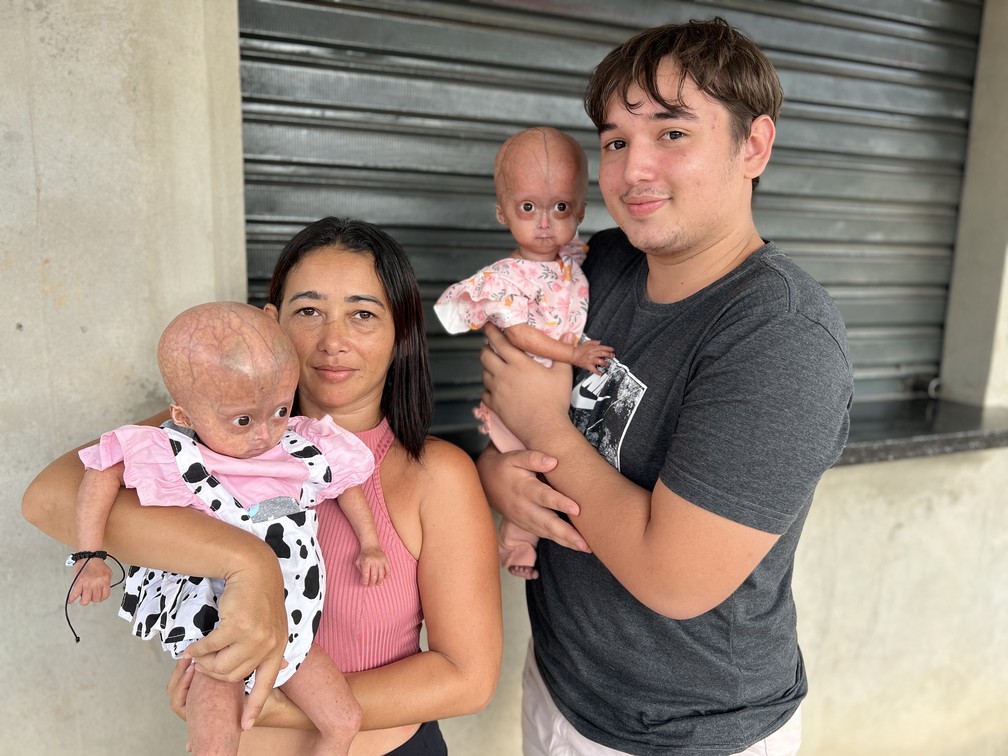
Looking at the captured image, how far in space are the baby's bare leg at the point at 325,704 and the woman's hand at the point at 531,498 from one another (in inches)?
21.9

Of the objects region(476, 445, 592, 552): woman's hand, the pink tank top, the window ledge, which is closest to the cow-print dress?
the pink tank top

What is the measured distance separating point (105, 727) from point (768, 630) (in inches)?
78.5

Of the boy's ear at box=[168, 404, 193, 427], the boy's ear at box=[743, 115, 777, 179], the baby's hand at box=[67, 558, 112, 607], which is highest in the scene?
the boy's ear at box=[743, 115, 777, 179]

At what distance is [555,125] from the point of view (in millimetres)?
3094

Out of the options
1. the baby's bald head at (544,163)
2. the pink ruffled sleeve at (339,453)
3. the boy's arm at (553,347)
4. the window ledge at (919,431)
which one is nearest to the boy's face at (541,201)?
the baby's bald head at (544,163)

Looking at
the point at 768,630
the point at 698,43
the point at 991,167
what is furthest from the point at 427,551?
the point at 991,167

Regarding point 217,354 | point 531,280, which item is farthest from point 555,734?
point 217,354

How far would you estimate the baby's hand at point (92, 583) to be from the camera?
143 cm

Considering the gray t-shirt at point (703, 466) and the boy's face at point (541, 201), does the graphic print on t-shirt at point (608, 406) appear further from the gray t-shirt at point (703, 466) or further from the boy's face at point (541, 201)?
the boy's face at point (541, 201)

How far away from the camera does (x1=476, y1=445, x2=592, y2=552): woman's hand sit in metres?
1.80

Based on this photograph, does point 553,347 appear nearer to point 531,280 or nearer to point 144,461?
point 531,280

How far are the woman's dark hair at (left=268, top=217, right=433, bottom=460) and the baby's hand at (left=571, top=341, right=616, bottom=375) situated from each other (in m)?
0.38

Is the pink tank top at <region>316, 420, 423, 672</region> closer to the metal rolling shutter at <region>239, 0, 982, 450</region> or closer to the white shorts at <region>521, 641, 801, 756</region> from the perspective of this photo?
the white shorts at <region>521, 641, 801, 756</region>

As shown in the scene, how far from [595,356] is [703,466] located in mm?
508
